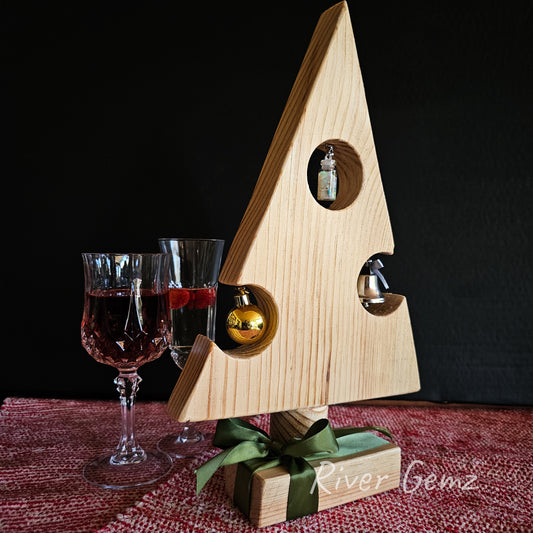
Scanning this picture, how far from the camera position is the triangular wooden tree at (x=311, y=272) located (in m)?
0.66

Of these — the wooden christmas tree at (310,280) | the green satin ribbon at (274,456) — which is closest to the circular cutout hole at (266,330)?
the wooden christmas tree at (310,280)

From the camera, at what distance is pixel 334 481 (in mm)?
683

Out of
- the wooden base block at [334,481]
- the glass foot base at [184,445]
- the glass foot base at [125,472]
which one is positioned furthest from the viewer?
the glass foot base at [184,445]

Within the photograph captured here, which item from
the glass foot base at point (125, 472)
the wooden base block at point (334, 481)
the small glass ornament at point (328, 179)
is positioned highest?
the small glass ornament at point (328, 179)

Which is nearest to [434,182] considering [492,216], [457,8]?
Result: [492,216]

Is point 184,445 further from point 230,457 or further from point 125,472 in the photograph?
point 230,457

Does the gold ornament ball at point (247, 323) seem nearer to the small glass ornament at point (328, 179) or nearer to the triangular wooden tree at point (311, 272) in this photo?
the triangular wooden tree at point (311, 272)

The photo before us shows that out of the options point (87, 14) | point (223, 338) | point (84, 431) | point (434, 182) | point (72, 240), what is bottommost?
point (84, 431)

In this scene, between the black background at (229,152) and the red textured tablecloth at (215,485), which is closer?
the red textured tablecloth at (215,485)

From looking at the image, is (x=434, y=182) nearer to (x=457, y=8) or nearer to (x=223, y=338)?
(x=457, y=8)

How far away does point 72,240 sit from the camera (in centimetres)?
109

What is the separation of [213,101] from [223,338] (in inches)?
20.6

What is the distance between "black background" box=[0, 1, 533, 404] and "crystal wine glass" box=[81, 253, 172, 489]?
1.02 feet

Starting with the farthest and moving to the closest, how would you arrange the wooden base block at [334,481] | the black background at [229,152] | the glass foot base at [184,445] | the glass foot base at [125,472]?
the black background at [229,152], the glass foot base at [184,445], the glass foot base at [125,472], the wooden base block at [334,481]
